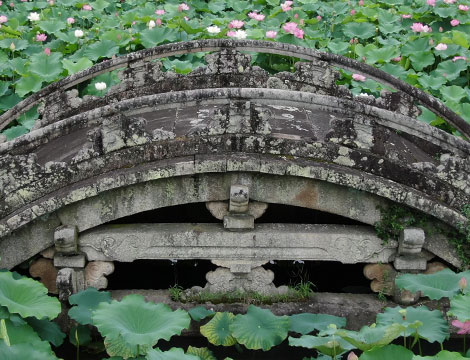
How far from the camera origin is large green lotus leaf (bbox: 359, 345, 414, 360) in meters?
4.21

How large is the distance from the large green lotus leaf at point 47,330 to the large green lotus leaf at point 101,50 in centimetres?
444

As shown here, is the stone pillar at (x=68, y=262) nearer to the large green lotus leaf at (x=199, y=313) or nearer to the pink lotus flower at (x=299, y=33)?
the large green lotus leaf at (x=199, y=313)

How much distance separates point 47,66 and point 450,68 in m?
4.66

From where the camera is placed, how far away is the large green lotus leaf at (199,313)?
531 cm

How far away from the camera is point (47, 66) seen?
27.2ft

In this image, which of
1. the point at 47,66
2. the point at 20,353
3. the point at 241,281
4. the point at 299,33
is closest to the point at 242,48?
the point at 299,33

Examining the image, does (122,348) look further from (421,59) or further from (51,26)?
(51,26)

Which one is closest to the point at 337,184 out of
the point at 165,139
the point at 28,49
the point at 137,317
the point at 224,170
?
the point at 224,170

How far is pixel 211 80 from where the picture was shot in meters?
7.20

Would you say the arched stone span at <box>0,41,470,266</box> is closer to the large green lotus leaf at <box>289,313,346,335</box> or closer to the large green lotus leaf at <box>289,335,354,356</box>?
the large green lotus leaf at <box>289,313,346,335</box>

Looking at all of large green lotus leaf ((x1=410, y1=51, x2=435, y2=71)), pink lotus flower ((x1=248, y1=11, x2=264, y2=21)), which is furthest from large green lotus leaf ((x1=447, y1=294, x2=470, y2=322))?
pink lotus flower ((x1=248, y1=11, x2=264, y2=21))

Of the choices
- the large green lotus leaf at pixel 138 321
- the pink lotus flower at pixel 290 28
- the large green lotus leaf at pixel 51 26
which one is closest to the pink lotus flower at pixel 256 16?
the pink lotus flower at pixel 290 28

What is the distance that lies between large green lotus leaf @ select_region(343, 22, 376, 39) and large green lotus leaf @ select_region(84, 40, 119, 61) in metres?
3.13

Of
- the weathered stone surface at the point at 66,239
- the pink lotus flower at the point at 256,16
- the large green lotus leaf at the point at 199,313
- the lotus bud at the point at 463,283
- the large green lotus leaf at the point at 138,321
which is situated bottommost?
the large green lotus leaf at the point at 138,321
